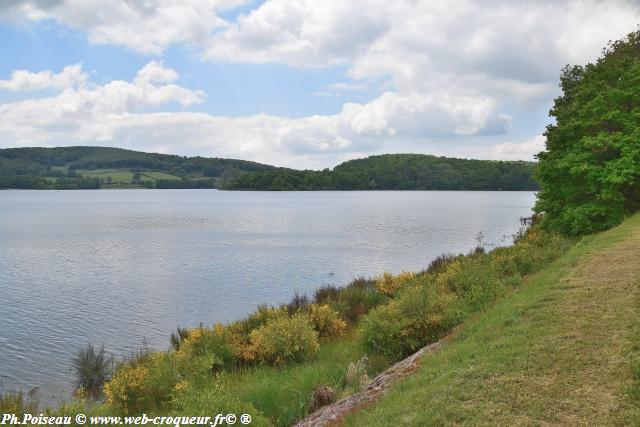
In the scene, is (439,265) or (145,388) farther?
(439,265)

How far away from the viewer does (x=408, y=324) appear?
12539 mm

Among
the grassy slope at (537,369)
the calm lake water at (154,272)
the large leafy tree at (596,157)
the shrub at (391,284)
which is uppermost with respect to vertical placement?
the large leafy tree at (596,157)

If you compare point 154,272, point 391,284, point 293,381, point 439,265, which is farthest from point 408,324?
point 154,272

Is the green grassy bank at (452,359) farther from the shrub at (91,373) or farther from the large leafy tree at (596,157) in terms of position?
the large leafy tree at (596,157)

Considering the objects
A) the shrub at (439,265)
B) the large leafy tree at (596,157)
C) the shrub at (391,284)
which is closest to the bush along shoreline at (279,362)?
the shrub at (391,284)

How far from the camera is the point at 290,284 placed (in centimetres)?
3177

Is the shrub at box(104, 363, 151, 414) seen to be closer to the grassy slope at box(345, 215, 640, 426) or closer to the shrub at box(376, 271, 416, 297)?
the grassy slope at box(345, 215, 640, 426)

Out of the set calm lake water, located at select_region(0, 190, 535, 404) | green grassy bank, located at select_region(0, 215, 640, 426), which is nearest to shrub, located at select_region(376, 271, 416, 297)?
green grassy bank, located at select_region(0, 215, 640, 426)

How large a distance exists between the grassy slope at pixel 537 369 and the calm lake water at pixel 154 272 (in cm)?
1220

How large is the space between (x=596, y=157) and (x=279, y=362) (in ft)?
71.6

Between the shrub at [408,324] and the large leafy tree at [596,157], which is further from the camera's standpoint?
the large leafy tree at [596,157]

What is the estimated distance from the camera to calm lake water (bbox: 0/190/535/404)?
20562 millimetres

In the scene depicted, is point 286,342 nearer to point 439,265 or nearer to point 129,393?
point 129,393

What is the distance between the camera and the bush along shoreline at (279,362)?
10125mm
